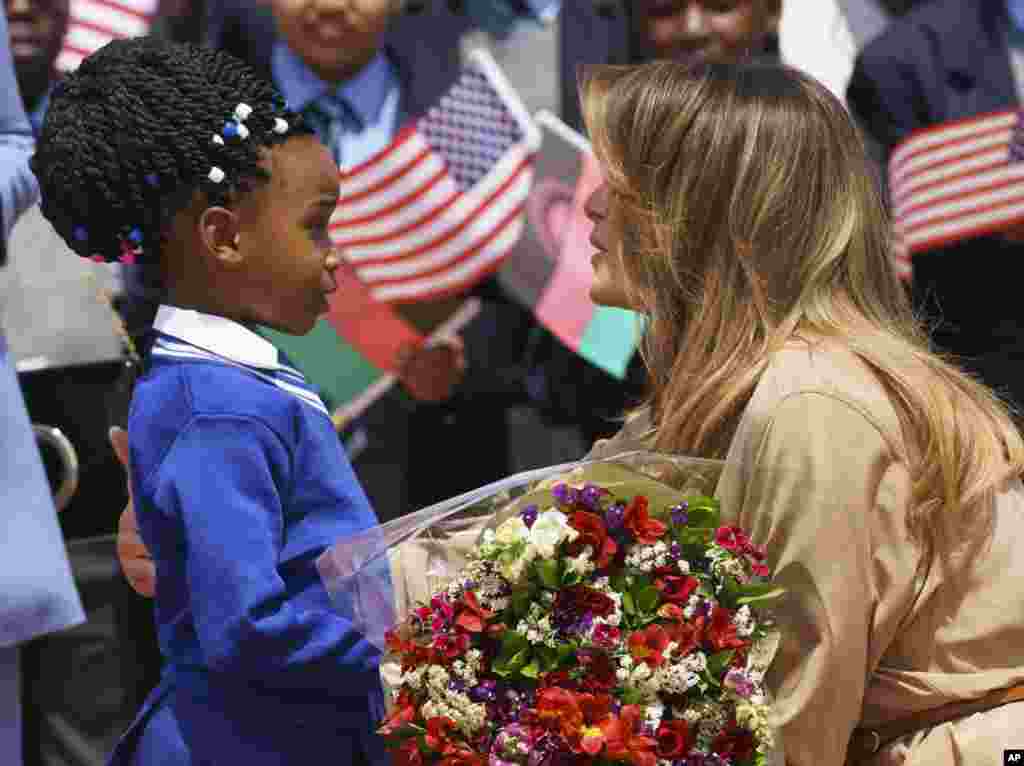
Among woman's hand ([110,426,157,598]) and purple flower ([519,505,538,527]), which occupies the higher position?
purple flower ([519,505,538,527])

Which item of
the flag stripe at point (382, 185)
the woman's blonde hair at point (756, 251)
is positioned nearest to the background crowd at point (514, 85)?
the flag stripe at point (382, 185)

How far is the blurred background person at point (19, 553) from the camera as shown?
3.08 meters

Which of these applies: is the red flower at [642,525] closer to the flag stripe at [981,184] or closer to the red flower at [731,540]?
the red flower at [731,540]

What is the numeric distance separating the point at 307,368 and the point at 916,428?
282cm

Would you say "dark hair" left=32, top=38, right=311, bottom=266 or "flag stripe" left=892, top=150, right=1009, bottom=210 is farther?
"flag stripe" left=892, top=150, right=1009, bottom=210

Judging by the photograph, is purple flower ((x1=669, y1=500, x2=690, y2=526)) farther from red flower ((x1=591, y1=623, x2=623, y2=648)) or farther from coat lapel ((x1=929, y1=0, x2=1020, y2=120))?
coat lapel ((x1=929, y1=0, x2=1020, y2=120))

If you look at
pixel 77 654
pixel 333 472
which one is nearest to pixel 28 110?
pixel 77 654

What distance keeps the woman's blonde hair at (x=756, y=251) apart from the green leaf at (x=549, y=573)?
0.35 metres

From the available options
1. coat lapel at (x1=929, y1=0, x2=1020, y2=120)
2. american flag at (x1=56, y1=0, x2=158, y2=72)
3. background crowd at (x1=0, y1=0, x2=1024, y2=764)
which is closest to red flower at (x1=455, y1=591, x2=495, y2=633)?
background crowd at (x1=0, y1=0, x2=1024, y2=764)

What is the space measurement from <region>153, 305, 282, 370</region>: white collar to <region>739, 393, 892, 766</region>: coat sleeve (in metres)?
0.75

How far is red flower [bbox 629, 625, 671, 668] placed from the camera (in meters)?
2.09

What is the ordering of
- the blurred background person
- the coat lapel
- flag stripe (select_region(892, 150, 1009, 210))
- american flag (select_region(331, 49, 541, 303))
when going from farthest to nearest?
american flag (select_region(331, 49, 541, 303)) → the coat lapel → flag stripe (select_region(892, 150, 1009, 210)) → the blurred background person

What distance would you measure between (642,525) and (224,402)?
65cm

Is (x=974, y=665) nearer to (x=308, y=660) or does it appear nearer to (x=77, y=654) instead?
(x=308, y=660)
